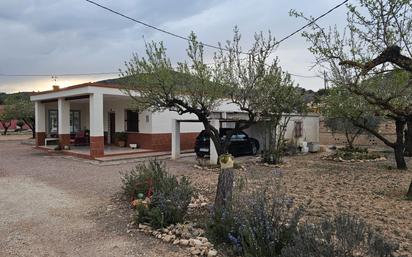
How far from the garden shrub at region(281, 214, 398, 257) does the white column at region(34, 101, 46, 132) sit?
71.2 feet

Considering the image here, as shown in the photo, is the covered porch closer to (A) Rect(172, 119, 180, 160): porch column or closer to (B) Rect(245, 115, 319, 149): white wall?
(A) Rect(172, 119, 180, 160): porch column

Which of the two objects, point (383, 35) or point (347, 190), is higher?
point (383, 35)

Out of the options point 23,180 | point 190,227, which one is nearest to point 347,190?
point 190,227

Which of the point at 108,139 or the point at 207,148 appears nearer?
the point at 207,148

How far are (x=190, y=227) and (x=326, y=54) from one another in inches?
182

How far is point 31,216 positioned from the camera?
6.74 meters

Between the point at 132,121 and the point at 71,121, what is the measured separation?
6.22 metres

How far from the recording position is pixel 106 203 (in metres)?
7.74

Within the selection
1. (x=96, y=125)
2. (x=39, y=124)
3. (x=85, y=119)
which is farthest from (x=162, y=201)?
(x=85, y=119)

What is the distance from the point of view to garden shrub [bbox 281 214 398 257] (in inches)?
124

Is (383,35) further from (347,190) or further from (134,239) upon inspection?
(134,239)

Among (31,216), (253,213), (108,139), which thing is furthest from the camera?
(108,139)

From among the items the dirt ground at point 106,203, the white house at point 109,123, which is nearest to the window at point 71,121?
the white house at point 109,123

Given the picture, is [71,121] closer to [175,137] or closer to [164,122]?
[164,122]
